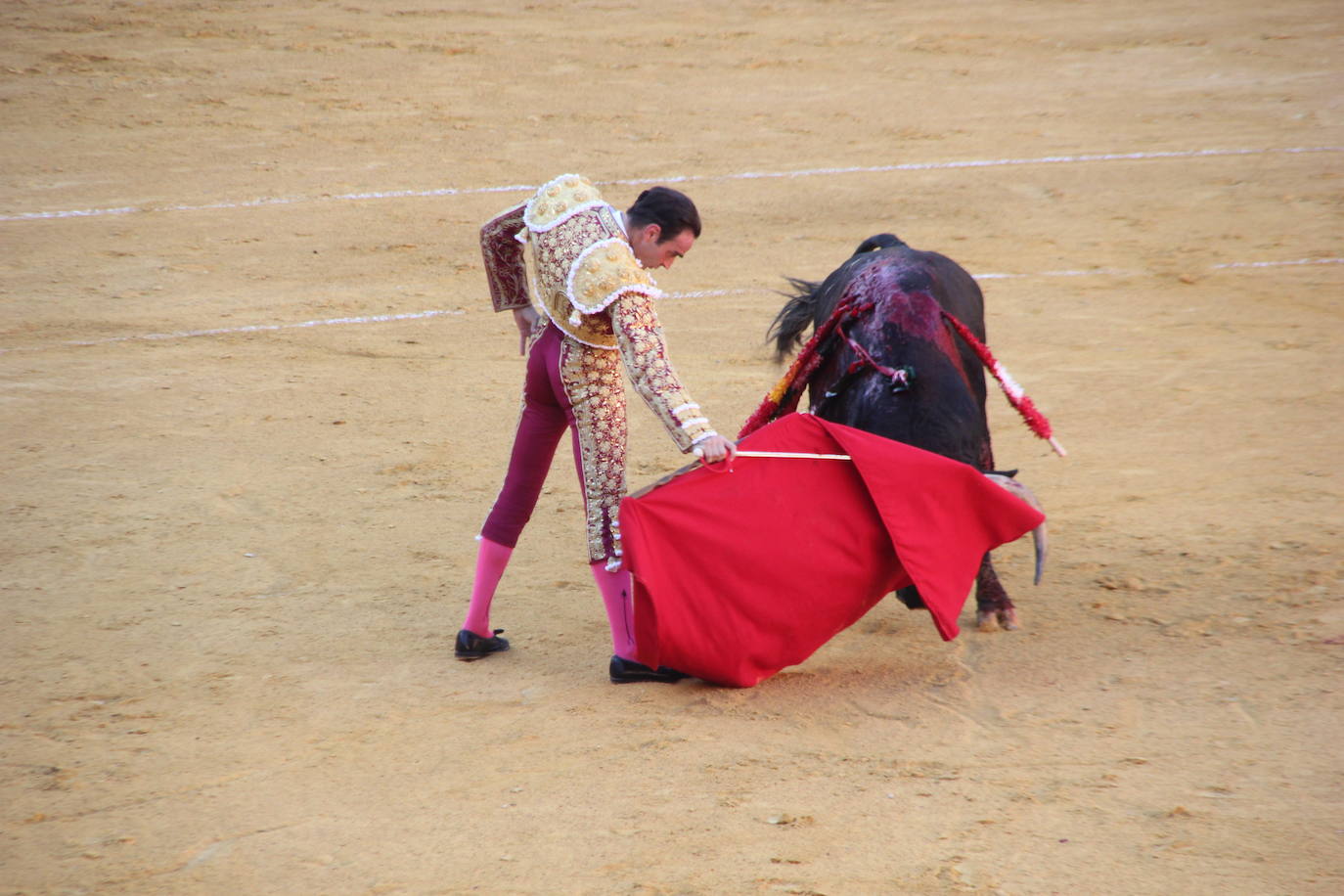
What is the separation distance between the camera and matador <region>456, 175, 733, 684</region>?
323 centimetres

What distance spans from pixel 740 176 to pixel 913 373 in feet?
20.2

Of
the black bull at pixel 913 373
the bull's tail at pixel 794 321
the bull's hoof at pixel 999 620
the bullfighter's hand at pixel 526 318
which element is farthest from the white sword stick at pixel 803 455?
the bull's tail at pixel 794 321

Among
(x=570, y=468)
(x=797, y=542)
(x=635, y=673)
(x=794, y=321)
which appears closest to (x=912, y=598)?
(x=797, y=542)

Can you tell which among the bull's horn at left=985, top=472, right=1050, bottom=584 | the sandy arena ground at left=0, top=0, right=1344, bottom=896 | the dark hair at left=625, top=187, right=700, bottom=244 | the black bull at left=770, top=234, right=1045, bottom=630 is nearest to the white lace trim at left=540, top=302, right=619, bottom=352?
the dark hair at left=625, top=187, right=700, bottom=244

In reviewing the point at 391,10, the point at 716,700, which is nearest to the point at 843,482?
the point at 716,700

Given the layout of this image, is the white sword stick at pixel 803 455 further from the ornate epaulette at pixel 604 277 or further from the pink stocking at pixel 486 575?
the pink stocking at pixel 486 575

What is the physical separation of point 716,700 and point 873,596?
20.4 inches

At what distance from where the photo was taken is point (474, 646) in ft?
12.5

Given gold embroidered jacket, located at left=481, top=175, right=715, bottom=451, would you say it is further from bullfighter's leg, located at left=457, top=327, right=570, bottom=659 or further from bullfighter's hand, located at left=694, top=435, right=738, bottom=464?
bullfighter's leg, located at left=457, top=327, right=570, bottom=659

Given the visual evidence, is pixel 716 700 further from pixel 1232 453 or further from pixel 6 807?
pixel 1232 453

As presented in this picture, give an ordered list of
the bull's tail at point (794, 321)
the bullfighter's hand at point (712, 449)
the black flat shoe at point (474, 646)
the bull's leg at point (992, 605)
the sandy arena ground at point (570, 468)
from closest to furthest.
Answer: the sandy arena ground at point (570, 468)
the bullfighter's hand at point (712, 449)
the black flat shoe at point (474, 646)
the bull's leg at point (992, 605)
the bull's tail at point (794, 321)

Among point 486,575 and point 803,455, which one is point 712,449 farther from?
point 486,575

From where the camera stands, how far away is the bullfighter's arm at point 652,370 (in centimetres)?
321

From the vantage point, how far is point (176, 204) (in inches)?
348
